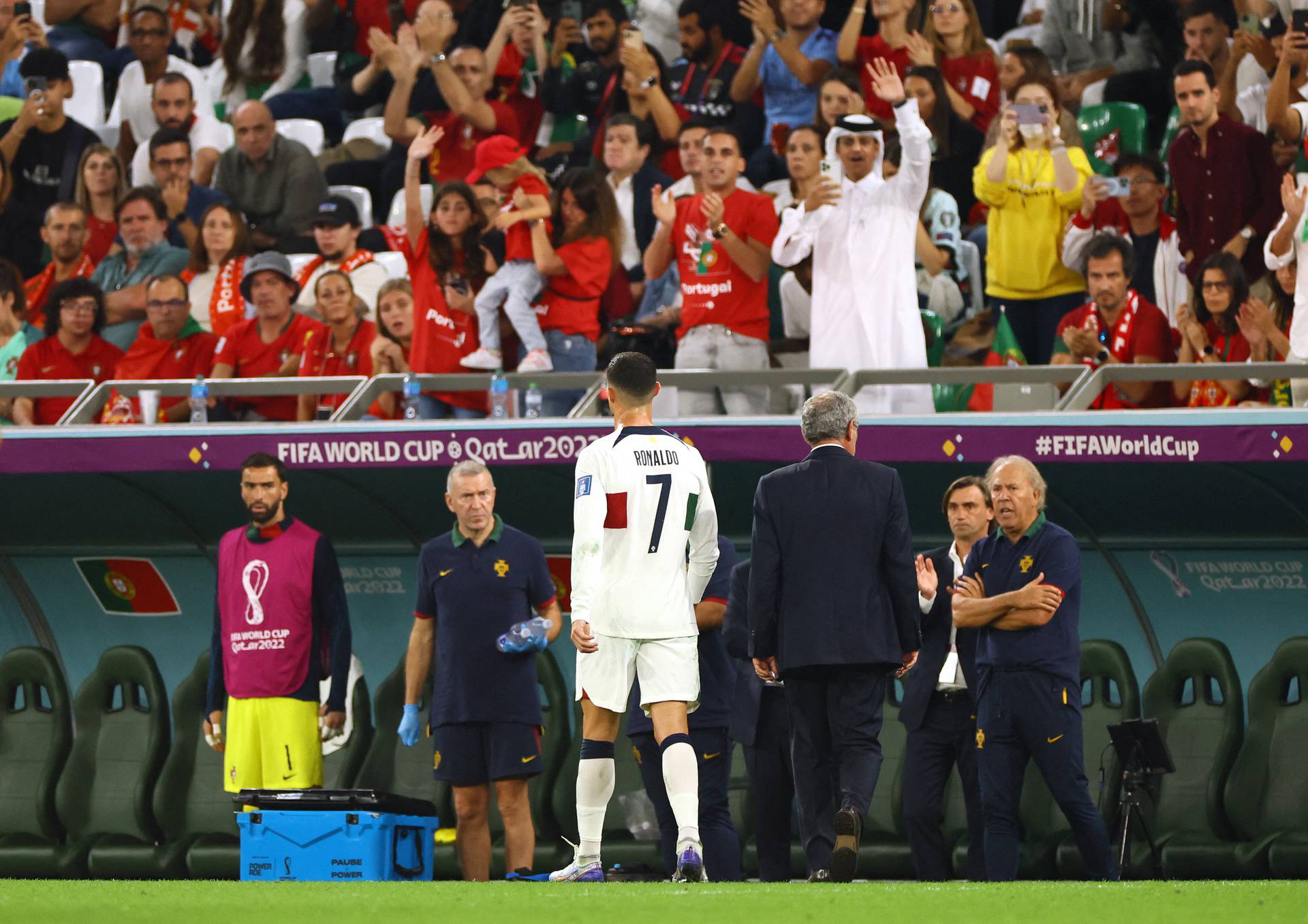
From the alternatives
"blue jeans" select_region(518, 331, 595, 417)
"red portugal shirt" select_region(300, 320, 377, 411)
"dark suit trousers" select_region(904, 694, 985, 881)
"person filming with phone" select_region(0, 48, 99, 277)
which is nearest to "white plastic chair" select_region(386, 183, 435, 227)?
"red portugal shirt" select_region(300, 320, 377, 411)

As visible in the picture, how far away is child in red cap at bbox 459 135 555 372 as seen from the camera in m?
11.0

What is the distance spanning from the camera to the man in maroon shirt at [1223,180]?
10500 mm

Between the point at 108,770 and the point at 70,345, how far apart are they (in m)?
2.58

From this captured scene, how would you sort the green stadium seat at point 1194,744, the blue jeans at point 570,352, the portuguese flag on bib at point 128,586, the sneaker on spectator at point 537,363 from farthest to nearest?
the portuguese flag on bib at point 128,586, the blue jeans at point 570,352, the sneaker on spectator at point 537,363, the green stadium seat at point 1194,744

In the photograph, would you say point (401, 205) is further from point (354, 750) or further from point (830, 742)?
point (830, 742)

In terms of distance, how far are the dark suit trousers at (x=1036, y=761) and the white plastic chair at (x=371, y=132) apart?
8.53 metres

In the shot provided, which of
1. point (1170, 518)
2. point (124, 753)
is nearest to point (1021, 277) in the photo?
point (1170, 518)

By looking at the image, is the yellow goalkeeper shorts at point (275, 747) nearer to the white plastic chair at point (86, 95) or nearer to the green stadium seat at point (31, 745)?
the green stadium seat at point (31, 745)

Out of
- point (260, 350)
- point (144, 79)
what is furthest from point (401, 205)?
point (144, 79)

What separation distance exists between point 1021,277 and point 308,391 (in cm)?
398

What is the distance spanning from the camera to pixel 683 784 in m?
6.94

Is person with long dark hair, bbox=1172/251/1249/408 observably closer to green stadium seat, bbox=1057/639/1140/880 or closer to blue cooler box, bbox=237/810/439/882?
green stadium seat, bbox=1057/639/1140/880

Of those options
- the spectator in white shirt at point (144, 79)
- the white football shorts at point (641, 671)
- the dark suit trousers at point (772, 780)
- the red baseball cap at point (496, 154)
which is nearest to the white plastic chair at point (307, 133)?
the spectator in white shirt at point (144, 79)

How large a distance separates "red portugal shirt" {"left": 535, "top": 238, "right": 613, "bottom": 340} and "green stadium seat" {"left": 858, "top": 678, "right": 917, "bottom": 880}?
8.90 ft
